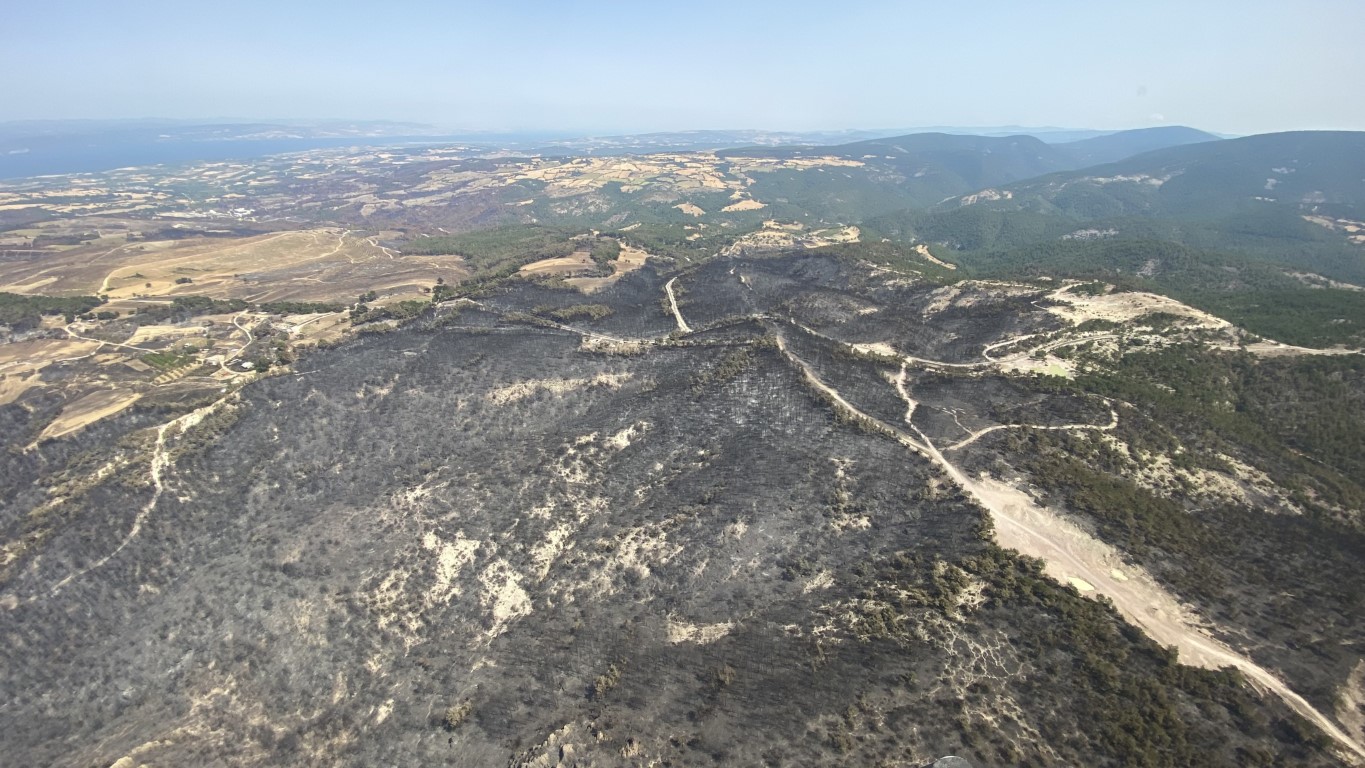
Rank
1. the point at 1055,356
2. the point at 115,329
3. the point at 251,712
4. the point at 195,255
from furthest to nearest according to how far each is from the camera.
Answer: the point at 195,255, the point at 115,329, the point at 1055,356, the point at 251,712

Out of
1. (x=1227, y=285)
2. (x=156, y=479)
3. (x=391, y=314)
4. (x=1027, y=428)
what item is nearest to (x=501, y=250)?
(x=391, y=314)

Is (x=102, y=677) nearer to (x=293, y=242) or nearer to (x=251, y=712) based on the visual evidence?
(x=251, y=712)

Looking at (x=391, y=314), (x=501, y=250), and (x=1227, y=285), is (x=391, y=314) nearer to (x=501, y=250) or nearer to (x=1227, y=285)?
(x=501, y=250)

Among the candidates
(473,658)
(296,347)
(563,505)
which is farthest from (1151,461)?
(296,347)

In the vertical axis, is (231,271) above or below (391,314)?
above

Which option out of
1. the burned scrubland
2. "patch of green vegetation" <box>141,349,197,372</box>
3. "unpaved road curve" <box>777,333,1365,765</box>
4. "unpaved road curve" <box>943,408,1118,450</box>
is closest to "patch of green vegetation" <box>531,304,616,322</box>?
the burned scrubland

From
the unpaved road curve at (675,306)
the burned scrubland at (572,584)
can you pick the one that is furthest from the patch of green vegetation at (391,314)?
the unpaved road curve at (675,306)

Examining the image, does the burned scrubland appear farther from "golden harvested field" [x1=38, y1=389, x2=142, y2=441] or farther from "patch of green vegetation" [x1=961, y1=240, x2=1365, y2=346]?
"patch of green vegetation" [x1=961, y1=240, x2=1365, y2=346]

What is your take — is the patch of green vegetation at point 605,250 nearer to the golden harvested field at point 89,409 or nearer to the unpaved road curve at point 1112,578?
the golden harvested field at point 89,409
